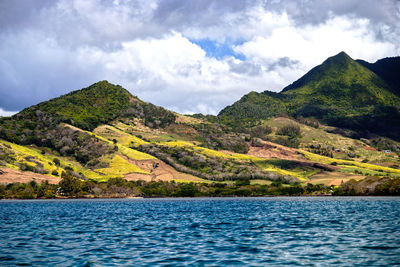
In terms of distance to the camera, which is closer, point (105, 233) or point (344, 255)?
point (344, 255)

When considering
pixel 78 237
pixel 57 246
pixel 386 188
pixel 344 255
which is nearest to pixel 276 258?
pixel 344 255

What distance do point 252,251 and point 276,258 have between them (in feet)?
11.1

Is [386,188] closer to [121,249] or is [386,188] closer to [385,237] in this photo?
[385,237]

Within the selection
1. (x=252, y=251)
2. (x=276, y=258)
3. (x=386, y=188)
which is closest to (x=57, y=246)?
(x=252, y=251)

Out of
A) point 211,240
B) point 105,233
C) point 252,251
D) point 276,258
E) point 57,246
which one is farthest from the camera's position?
point 105,233

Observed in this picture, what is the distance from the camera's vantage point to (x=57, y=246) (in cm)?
3741

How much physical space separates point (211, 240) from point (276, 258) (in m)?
11.0

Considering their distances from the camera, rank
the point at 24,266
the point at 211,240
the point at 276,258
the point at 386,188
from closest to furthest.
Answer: the point at 24,266
the point at 276,258
the point at 211,240
the point at 386,188

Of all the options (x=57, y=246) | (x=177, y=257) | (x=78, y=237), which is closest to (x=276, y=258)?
(x=177, y=257)

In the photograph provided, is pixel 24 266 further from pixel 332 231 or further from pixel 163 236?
pixel 332 231

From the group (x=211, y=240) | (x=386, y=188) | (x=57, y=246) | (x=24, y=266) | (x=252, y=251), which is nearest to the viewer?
(x=24, y=266)

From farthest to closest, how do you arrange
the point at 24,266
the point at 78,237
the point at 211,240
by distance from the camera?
the point at 78,237 < the point at 211,240 < the point at 24,266

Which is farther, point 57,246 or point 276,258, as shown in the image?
point 57,246

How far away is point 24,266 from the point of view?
92.2ft
